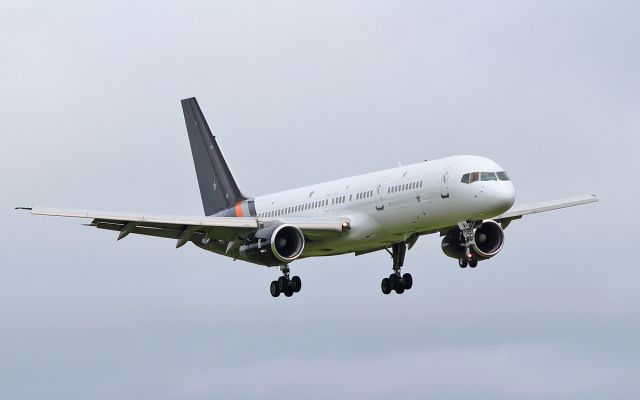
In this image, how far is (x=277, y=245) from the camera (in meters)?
71.5

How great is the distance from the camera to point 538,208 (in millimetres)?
77562

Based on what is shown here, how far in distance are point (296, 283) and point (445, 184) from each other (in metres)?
9.68

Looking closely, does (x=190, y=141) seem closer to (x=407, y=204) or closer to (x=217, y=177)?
(x=217, y=177)

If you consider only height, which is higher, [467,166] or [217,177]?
[217,177]

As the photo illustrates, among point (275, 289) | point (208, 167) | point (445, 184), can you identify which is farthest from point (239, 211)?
point (445, 184)

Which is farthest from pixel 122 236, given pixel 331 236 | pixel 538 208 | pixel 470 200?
pixel 538 208

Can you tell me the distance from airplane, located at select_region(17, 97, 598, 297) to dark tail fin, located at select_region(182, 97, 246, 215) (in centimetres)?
434

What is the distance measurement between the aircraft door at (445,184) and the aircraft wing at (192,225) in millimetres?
5295

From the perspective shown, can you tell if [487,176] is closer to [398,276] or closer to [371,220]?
[371,220]

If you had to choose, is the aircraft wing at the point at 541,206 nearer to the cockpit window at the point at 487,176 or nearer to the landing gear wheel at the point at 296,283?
the cockpit window at the point at 487,176

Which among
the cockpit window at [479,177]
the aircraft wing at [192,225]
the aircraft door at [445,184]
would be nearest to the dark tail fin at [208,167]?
the aircraft wing at [192,225]

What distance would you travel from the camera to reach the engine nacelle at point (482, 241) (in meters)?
72.3

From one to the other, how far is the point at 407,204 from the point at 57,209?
13671 millimetres

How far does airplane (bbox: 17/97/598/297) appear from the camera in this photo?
68500mm
